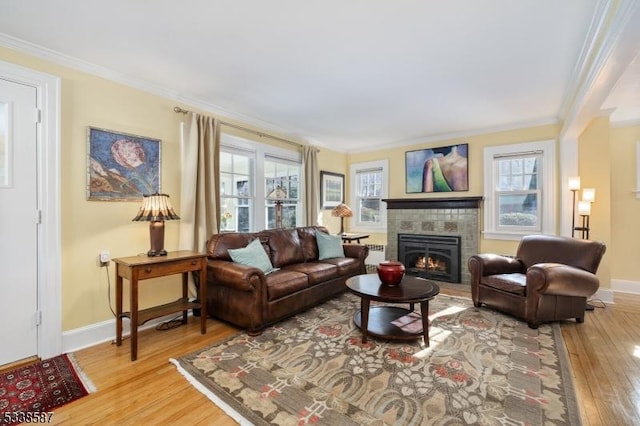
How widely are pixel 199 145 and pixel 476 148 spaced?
14.0ft

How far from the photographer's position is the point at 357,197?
20.1 ft

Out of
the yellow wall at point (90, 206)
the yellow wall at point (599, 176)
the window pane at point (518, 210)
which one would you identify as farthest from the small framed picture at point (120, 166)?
the yellow wall at point (599, 176)

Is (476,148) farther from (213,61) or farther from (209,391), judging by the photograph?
(209,391)

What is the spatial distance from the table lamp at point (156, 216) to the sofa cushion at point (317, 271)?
1432 millimetres

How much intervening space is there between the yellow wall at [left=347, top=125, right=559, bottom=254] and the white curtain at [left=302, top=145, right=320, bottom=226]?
4.91ft

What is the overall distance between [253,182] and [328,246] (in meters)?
1.47

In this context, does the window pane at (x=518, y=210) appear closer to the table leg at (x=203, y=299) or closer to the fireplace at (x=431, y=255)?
the fireplace at (x=431, y=255)

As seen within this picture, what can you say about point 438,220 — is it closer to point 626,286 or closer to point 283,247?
point 626,286

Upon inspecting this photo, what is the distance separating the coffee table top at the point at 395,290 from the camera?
243 cm

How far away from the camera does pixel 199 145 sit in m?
3.33

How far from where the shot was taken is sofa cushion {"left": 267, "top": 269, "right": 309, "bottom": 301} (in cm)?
282

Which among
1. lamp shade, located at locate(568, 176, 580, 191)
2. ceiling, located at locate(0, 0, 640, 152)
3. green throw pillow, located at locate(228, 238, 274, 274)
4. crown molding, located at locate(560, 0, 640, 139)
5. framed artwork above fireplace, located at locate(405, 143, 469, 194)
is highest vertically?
ceiling, located at locate(0, 0, 640, 152)

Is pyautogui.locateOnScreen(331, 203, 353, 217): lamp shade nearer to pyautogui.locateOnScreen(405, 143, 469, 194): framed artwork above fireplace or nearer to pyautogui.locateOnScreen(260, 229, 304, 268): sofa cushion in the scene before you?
pyautogui.locateOnScreen(405, 143, 469, 194): framed artwork above fireplace

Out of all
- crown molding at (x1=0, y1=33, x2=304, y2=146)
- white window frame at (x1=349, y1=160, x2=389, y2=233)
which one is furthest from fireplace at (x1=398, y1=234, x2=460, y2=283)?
crown molding at (x1=0, y1=33, x2=304, y2=146)
